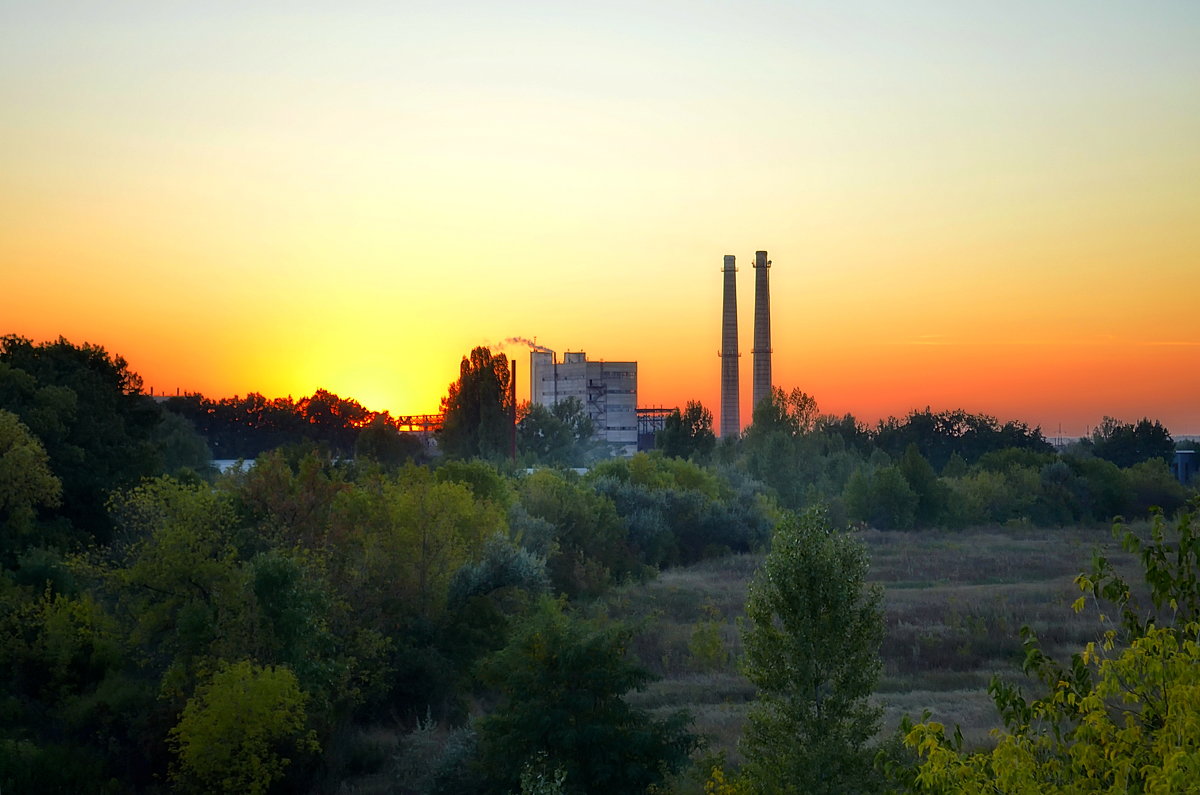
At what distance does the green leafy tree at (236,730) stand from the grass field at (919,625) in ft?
27.9

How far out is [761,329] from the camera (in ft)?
370

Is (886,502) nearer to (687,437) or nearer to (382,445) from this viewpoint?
(687,437)

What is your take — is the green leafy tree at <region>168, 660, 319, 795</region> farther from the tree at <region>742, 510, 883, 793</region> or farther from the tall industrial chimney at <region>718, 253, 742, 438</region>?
the tall industrial chimney at <region>718, 253, 742, 438</region>

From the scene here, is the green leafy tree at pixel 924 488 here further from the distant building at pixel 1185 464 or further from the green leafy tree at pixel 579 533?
the distant building at pixel 1185 464

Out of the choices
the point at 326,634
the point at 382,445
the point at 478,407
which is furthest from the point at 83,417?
the point at 478,407

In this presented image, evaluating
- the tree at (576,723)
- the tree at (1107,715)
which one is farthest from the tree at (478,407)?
the tree at (1107,715)

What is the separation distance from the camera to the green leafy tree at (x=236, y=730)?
24.1m

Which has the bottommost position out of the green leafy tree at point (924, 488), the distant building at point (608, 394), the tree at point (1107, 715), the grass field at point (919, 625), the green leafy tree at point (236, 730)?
the grass field at point (919, 625)

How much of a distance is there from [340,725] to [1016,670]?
69.9 ft

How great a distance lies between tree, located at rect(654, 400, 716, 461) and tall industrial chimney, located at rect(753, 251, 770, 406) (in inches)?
577

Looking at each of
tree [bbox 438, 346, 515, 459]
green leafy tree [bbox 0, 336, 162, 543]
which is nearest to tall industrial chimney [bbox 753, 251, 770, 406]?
tree [bbox 438, 346, 515, 459]

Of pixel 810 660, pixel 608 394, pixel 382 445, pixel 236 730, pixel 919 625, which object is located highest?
pixel 608 394

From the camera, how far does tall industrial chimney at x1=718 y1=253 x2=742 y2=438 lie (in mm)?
113312

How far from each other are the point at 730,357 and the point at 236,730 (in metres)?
92.1
